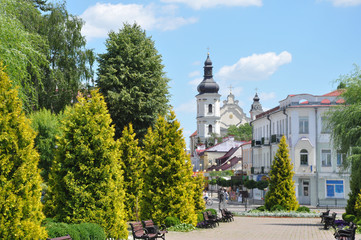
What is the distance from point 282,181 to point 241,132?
394ft

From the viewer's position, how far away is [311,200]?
55156 mm

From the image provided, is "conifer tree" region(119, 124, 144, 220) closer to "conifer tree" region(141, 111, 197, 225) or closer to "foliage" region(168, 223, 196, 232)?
"conifer tree" region(141, 111, 197, 225)

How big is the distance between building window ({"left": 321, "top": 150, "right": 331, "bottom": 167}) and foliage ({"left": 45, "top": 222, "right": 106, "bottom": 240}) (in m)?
42.7

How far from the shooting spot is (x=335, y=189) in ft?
180

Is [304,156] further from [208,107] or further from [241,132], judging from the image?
[241,132]

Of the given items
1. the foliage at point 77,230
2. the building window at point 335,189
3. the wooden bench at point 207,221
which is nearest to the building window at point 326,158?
the building window at point 335,189

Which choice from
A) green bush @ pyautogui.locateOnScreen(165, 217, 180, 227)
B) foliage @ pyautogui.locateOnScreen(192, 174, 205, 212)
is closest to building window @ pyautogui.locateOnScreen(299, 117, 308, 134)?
foliage @ pyautogui.locateOnScreen(192, 174, 205, 212)

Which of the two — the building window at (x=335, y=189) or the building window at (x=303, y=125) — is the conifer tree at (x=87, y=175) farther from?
the building window at (x=303, y=125)

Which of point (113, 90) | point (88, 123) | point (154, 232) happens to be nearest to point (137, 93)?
point (113, 90)

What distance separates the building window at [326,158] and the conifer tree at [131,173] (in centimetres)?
3142

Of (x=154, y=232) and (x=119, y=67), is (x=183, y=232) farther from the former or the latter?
(x=119, y=67)

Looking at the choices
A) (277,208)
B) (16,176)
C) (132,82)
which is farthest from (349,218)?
(16,176)

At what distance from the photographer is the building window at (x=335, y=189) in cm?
5488

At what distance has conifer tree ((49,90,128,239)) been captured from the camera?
56.5ft
